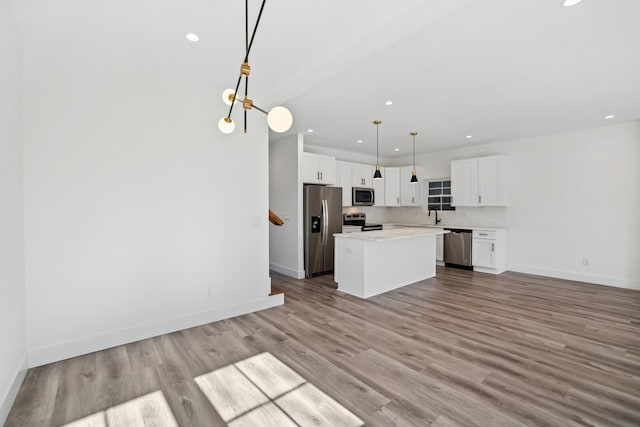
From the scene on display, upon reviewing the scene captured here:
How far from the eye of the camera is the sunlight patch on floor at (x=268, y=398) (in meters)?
1.75

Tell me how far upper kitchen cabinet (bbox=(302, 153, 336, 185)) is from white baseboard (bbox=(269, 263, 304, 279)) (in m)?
1.69

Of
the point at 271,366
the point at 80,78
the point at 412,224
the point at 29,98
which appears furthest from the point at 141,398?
the point at 412,224

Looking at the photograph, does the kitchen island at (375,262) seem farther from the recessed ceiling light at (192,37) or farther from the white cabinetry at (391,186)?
the recessed ceiling light at (192,37)

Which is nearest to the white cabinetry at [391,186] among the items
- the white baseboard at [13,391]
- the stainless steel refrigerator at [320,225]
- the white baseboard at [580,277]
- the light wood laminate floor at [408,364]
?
the stainless steel refrigerator at [320,225]

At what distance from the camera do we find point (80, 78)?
2.51m

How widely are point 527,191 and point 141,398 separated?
259 inches

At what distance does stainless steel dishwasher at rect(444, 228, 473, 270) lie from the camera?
19.3ft

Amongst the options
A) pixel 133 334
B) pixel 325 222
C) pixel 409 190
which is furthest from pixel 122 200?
pixel 409 190

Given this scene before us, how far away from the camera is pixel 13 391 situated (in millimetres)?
1914

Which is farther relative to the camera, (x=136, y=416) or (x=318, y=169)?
(x=318, y=169)

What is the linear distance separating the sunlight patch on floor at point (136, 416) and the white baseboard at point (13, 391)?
1.31ft

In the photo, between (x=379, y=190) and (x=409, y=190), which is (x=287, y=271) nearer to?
(x=379, y=190)

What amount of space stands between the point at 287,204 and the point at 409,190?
3.38 metres

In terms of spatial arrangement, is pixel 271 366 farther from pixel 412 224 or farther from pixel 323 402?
pixel 412 224
